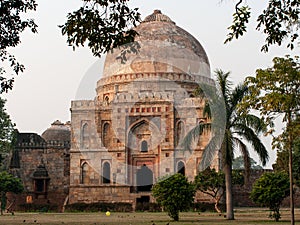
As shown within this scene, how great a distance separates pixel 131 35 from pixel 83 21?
0.72 m

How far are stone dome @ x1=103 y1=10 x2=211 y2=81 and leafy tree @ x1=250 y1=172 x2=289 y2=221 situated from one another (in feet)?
59.6

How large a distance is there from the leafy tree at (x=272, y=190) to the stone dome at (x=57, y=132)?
83.9 ft

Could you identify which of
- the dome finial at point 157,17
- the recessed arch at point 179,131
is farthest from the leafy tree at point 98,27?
the dome finial at point 157,17

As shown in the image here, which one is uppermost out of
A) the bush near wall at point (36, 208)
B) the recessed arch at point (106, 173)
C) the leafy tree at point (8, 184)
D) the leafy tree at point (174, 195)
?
the recessed arch at point (106, 173)

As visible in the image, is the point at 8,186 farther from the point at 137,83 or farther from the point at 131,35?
the point at 131,35

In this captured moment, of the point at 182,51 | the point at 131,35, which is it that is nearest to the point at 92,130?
the point at 182,51

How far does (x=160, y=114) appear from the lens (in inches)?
1350

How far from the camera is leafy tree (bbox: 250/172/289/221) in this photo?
1959cm

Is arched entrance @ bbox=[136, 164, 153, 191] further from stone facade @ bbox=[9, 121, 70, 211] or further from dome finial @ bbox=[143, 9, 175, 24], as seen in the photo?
dome finial @ bbox=[143, 9, 175, 24]

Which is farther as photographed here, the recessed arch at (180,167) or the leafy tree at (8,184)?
the recessed arch at (180,167)

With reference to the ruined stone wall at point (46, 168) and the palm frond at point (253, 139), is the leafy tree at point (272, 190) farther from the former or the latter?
the ruined stone wall at point (46, 168)

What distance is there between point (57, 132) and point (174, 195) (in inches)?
1045

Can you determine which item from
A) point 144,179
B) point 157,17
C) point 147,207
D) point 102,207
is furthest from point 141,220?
point 157,17

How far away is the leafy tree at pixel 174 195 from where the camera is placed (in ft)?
65.6
